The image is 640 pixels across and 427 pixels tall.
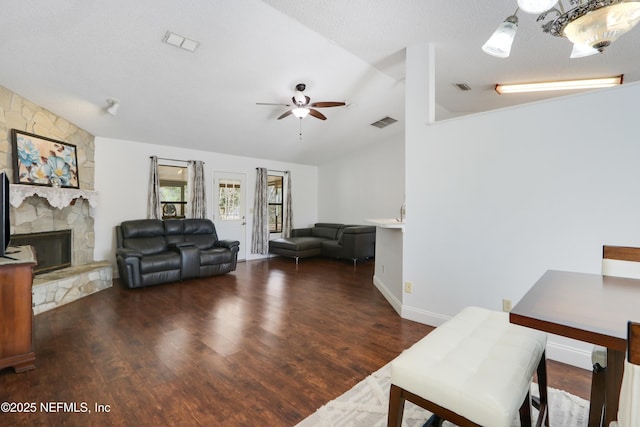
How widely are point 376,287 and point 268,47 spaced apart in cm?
362

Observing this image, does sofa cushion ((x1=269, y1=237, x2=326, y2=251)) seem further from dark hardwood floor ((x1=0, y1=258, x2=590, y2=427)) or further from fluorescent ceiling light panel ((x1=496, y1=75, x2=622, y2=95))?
fluorescent ceiling light panel ((x1=496, y1=75, x2=622, y2=95))

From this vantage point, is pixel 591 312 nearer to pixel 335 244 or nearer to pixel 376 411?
pixel 376 411

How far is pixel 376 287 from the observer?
4520 mm

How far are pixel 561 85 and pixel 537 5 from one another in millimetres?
3185

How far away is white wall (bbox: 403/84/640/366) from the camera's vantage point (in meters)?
2.11

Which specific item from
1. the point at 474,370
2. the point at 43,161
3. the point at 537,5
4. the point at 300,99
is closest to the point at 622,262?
the point at 474,370

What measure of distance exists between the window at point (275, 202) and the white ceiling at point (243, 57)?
2.62 metres

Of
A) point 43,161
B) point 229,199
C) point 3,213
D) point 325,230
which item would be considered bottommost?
point 325,230

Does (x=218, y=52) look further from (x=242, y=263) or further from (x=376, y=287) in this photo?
(x=242, y=263)

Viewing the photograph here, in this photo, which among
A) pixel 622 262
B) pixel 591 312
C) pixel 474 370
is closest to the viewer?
pixel 591 312

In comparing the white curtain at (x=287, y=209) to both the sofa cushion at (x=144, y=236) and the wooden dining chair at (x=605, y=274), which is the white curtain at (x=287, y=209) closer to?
the sofa cushion at (x=144, y=236)

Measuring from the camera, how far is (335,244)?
6.84 meters

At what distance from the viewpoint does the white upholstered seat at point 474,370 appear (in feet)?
3.49

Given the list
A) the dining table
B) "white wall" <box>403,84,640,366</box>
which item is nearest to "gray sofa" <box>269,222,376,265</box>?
"white wall" <box>403,84,640,366</box>
